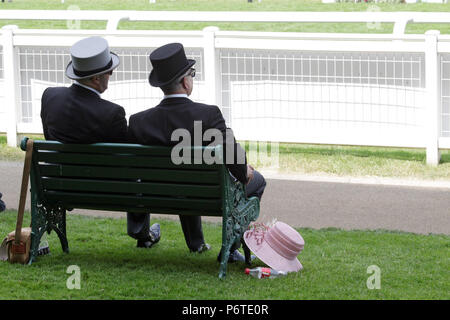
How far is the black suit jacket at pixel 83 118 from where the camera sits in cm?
666

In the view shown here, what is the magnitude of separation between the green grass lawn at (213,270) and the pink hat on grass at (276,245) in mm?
115

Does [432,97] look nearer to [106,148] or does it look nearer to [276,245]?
[276,245]

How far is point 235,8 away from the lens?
23.8 m

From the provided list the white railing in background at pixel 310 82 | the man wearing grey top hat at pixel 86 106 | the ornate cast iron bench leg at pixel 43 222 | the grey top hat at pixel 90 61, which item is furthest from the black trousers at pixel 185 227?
the white railing in background at pixel 310 82

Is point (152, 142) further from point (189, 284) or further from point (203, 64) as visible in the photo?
point (203, 64)

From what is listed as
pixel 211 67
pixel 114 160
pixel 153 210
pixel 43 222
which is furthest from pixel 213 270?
pixel 211 67

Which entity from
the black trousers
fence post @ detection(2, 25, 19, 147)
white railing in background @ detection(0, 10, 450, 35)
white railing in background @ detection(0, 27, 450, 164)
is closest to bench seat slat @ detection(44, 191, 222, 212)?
the black trousers

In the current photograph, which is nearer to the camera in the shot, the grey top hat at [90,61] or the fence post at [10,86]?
the grey top hat at [90,61]

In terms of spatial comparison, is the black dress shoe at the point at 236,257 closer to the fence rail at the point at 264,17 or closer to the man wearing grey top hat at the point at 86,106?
the man wearing grey top hat at the point at 86,106

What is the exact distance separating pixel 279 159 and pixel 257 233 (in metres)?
4.64

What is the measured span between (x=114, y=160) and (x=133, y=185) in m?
0.21

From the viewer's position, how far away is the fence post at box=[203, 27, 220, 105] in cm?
1158
